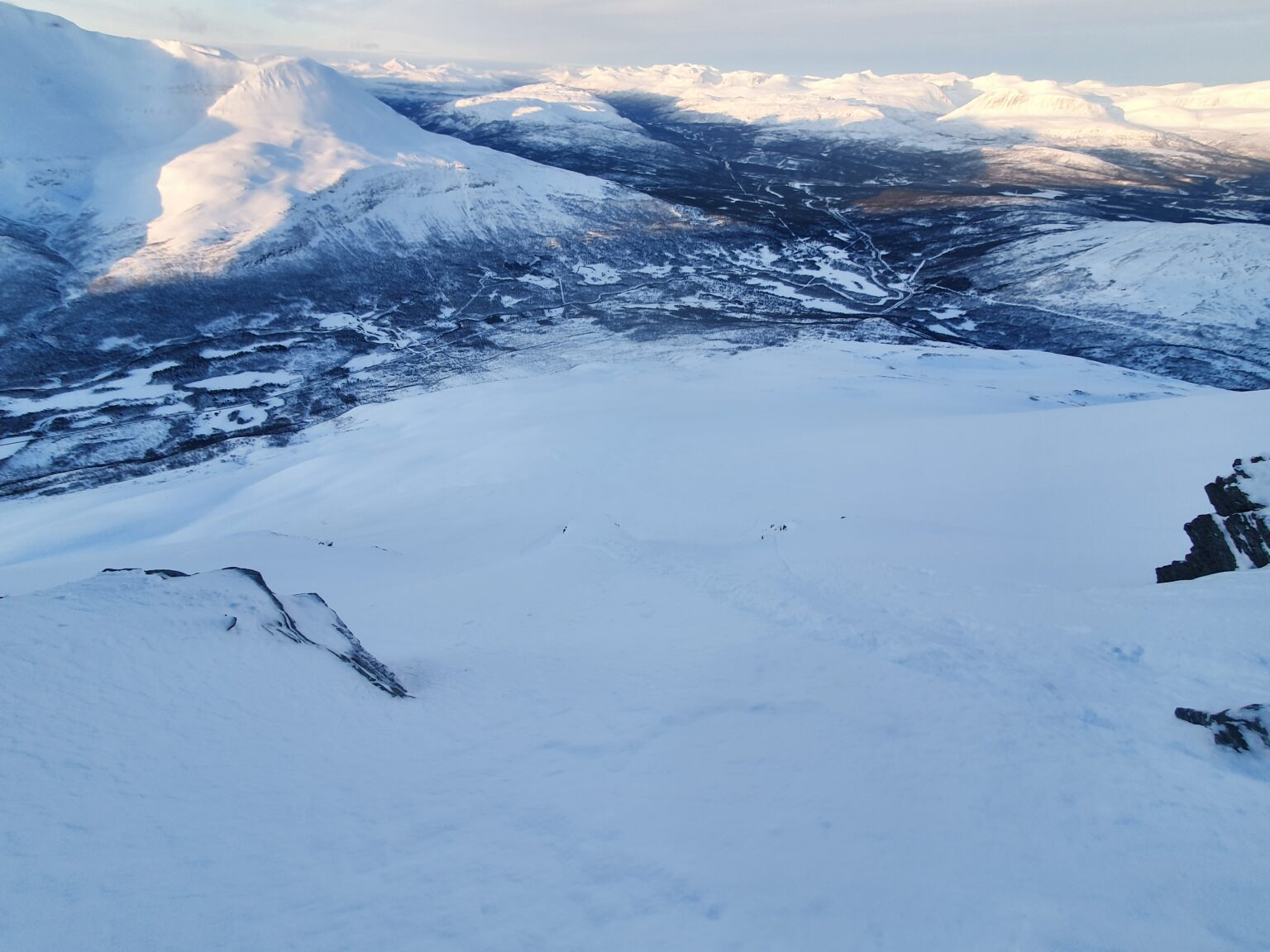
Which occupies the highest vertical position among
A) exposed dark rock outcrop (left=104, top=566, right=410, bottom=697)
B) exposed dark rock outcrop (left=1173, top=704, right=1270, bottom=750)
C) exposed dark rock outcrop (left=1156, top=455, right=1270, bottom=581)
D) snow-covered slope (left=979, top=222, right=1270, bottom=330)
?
snow-covered slope (left=979, top=222, right=1270, bottom=330)

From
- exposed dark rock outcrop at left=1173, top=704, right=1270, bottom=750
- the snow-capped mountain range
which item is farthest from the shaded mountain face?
exposed dark rock outcrop at left=1173, top=704, right=1270, bottom=750

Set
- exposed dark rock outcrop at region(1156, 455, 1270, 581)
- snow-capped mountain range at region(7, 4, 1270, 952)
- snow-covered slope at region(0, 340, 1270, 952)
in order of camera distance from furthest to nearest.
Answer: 1. exposed dark rock outcrop at region(1156, 455, 1270, 581)
2. snow-capped mountain range at region(7, 4, 1270, 952)
3. snow-covered slope at region(0, 340, 1270, 952)

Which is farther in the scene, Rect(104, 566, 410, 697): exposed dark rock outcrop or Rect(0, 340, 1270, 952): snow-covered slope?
Rect(104, 566, 410, 697): exposed dark rock outcrop

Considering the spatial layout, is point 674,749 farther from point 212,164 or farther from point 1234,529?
point 212,164

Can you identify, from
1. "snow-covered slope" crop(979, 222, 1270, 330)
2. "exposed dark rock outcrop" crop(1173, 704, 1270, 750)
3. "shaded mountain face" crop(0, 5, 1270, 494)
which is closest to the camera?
"exposed dark rock outcrop" crop(1173, 704, 1270, 750)

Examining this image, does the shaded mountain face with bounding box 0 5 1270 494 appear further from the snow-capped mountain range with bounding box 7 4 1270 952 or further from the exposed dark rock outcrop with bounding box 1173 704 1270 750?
the exposed dark rock outcrop with bounding box 1173 704 1270 750

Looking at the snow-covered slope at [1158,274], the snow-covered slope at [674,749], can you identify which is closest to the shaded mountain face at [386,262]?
the snow-covered slope at [1158,274]

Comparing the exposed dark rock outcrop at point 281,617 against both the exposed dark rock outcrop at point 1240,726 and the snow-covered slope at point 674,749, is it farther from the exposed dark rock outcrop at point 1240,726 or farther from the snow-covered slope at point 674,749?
the exposed dark rock outcrop at point 1240,726
